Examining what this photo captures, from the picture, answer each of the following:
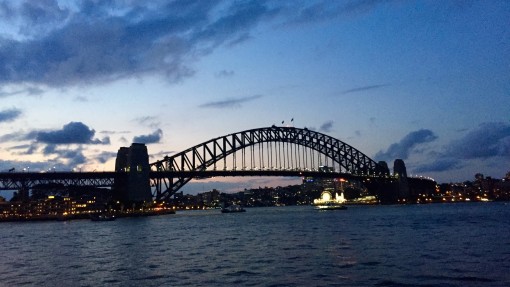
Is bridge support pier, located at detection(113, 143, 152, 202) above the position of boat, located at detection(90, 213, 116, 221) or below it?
Answer: above

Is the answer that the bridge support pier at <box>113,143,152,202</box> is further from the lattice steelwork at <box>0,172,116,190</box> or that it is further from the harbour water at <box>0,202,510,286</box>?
the harbour water at <box>0,202,510,286</box>

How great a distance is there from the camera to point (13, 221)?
11162cm

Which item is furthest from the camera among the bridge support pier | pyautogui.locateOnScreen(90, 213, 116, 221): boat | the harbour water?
the bridge support pier

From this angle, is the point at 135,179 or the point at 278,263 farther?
the point at 135,179

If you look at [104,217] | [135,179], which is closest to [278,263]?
[104,217]

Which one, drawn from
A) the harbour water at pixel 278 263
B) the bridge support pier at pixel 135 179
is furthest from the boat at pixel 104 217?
the harbour water at pixel 278 263

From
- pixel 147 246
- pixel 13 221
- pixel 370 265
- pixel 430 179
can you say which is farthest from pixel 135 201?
pixel 430 179

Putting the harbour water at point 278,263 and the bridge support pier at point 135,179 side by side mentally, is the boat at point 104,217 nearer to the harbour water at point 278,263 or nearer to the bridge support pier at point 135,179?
the bridge support pier at point 135,179

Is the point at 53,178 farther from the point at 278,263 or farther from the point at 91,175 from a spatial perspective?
the point at 278,263

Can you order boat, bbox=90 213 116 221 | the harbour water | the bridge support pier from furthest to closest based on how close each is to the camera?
the bridge support pier → boat, bbox=90 213 116 221 → the harbour water

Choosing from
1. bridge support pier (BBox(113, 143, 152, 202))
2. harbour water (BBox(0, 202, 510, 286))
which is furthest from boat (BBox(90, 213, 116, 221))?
harbour water (BBox(0, 202, 510, 286))

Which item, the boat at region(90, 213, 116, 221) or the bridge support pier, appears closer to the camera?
the boat at region(90, 213, 116, 221)

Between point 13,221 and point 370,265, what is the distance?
340ft

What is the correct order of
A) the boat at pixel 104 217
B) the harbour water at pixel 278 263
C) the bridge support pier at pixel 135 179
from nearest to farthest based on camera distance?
the harbour water at pixel 278 263, the boat at pixel 104 217, the bridge support pier at pixel 135 179
